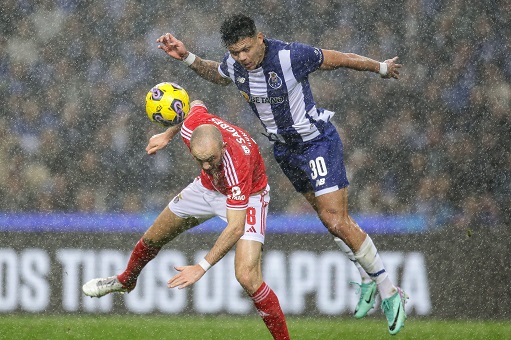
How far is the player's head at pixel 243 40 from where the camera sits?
693cm

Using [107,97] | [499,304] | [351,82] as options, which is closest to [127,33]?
[107,97]

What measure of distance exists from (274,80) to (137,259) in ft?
5.11

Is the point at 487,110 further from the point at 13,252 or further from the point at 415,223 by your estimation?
the point at 13,252

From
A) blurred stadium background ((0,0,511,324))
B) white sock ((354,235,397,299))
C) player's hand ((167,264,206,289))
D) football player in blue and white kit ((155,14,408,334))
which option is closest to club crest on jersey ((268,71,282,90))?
football player in blue and white kit ((155,14,408,334))

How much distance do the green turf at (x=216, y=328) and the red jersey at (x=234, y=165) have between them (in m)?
1.65

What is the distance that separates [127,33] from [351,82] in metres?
2.30

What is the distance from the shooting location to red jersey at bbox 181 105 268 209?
6648 mm

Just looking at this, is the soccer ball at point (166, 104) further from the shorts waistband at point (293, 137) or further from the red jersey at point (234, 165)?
the shorts waistband at point (293, 137)

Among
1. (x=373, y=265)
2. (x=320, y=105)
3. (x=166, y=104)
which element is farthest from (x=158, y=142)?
(x=320, y=105)

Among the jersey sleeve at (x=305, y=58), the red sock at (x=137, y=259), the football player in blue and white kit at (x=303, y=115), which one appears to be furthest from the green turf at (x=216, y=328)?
the jersey sleeve at (x=305, y=58)

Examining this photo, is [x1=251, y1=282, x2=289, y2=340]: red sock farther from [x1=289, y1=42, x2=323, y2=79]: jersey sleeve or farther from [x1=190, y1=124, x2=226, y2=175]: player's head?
[x1=289, y1=42, x2=323, y2=79]: jersey sleeve

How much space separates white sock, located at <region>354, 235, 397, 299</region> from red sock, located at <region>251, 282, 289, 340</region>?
0.75 m

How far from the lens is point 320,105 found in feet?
34.6

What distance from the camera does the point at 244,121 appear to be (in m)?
10.5
